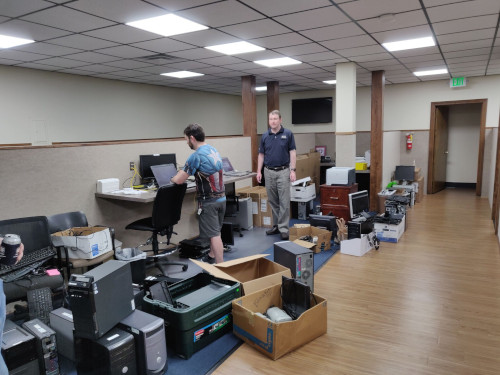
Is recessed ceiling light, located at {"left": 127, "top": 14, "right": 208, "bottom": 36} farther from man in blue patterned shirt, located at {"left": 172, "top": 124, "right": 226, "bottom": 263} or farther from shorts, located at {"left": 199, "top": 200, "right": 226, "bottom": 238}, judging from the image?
shorts, located at {"left": 199, "top": 200, "right": 226, "bottom": 238}

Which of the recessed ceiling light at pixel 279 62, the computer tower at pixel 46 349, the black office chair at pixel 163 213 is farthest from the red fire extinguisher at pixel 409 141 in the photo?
the computer tower at pixel 46 349

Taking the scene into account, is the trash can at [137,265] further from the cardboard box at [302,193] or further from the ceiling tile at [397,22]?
the ceiling tile at [397,22]

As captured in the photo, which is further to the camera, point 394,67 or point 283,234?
point 394,67

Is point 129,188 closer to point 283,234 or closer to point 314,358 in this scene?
point 283,234

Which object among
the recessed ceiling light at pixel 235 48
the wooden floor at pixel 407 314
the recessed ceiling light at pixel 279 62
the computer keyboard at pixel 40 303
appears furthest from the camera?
the recessed ceiling light at pixel 279 62

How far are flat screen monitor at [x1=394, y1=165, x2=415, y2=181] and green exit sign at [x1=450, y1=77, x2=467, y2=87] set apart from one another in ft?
6.64

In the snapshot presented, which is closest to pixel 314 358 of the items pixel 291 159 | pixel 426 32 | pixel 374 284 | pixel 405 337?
pixel 405 337

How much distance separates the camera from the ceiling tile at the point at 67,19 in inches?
124

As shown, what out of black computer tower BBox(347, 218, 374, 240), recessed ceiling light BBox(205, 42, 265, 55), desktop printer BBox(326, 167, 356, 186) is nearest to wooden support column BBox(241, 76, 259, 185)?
desktop printer BBox(326, 167, 356, 186)

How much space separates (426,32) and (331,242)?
8.57 feet

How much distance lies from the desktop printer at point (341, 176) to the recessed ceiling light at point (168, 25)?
8.69 feet

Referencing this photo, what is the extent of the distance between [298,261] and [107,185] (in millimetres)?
2156

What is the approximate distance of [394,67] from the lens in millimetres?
6324

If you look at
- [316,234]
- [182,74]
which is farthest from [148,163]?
[182,74]
